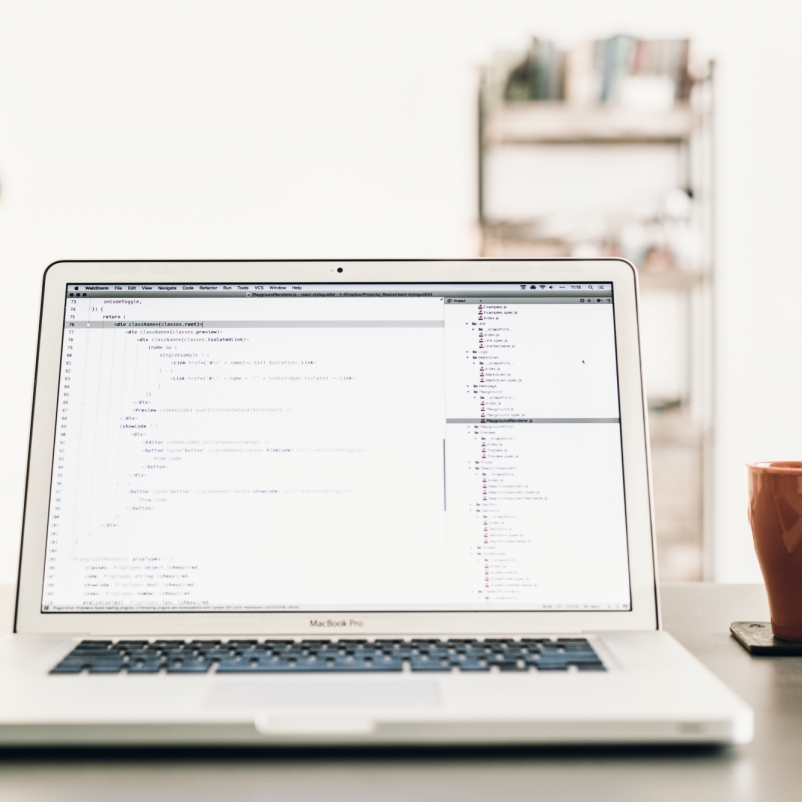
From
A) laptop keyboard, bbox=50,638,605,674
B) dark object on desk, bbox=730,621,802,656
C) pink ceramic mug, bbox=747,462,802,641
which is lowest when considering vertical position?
dark object on desk, bbox=730,621,802,656

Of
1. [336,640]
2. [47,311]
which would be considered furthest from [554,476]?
[47,311]

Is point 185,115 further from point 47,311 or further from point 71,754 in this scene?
point 71,754

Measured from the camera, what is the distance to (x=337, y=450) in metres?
0.58

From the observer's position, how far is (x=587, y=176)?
2422mm

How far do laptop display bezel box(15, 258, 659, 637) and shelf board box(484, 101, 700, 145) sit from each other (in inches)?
70.1

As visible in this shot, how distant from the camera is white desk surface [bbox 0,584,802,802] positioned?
382 mm

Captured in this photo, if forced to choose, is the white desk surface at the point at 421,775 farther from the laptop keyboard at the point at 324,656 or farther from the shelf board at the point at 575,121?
the shelf board at the point at 575,121

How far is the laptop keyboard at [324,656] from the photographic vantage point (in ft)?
1.59

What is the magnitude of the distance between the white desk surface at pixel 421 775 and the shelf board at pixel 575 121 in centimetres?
207

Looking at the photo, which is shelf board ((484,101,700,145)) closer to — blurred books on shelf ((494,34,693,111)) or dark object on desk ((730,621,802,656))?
blurred books on shelf ((494,34,693,111))

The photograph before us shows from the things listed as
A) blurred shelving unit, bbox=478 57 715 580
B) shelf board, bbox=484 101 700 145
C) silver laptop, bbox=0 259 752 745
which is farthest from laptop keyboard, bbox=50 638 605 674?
shelf board, bbox=484 101 700 145

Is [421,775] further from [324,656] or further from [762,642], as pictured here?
[762,642]

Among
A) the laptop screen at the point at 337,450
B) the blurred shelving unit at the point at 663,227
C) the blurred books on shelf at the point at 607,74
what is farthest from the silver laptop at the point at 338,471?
the blurred books on shelf at the point at 607,74

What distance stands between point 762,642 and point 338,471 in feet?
1.21
